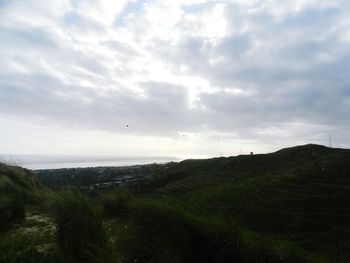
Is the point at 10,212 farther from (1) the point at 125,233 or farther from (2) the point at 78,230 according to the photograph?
(1) the point at 125,233

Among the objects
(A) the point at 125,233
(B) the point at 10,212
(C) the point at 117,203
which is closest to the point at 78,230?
(A) the point at 125,233

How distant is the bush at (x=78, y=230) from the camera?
445 cm

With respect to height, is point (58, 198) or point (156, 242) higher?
point (58, 198)

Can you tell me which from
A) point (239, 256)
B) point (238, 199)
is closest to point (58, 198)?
point (239, 256)

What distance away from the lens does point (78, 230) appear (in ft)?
16.0

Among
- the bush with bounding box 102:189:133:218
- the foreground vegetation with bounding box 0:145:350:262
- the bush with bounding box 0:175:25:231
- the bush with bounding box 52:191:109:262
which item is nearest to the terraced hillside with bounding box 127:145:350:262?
the bush with bounding box 102:189:133:218

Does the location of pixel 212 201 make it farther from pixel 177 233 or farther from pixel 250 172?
pixel 177 233

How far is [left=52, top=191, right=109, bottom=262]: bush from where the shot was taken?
14.6 feet

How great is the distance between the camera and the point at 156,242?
4.74 meters

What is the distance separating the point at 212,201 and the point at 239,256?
22.0 m

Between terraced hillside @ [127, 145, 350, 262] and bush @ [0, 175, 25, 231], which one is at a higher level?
bush @ [0, 175, 25, 231]

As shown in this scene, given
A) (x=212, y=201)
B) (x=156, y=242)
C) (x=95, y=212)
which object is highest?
(x=95, y=212)

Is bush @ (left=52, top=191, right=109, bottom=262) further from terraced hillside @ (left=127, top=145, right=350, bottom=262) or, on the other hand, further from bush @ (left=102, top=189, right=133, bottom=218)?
terraced hillside @ (left=127, top=145, right=350, bottom=262)

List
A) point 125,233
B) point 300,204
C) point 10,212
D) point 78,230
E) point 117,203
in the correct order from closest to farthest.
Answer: point 78,230 < point 125,233 < point 10,212 < point 117,203 < point 300,204
